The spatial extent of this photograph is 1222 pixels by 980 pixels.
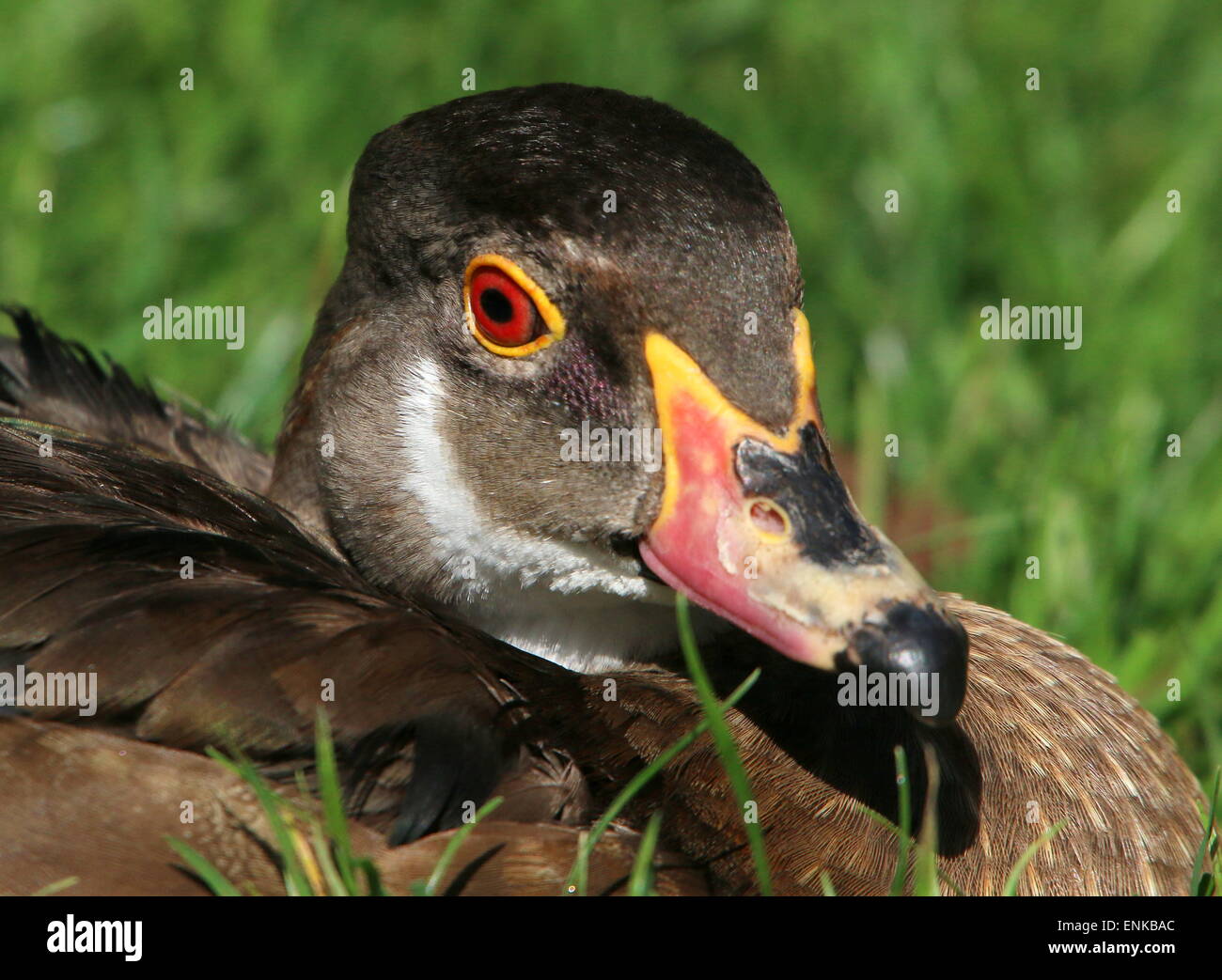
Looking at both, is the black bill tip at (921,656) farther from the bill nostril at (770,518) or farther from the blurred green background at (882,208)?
the blurred green background at (882,208)

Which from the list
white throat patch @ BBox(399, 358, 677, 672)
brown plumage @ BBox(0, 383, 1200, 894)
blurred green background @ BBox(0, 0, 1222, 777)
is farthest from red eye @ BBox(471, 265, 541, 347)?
blurred green background @ BBox(0, 0, 1222, 777)

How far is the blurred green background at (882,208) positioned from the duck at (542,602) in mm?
971

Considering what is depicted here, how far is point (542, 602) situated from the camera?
10.2 ft

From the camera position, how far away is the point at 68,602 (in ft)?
8.50

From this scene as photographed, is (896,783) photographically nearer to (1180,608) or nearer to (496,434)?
(496,434)

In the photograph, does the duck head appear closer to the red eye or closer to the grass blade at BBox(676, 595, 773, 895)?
the red eye

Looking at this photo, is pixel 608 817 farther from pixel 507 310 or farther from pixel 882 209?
pixel 882 209

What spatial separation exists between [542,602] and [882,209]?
3020 mm

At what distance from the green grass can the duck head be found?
1.45 metres

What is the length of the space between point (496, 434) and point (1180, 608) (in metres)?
2.02

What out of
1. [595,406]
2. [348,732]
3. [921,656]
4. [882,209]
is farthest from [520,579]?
[882,209]

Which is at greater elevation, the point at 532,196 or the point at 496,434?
the point at 532,196

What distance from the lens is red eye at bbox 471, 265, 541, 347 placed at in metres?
2.93
